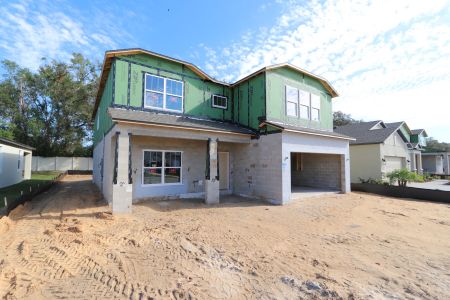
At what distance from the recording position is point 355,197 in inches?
532

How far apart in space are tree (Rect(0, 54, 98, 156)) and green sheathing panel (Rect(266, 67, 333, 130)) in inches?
1124

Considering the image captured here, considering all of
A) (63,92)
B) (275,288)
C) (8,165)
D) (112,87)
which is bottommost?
(275,288)

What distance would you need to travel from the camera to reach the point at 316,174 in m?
16.9

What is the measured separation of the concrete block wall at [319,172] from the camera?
1566 centimetres

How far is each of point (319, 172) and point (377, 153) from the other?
19.5 feet

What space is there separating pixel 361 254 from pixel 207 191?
22.2 feet

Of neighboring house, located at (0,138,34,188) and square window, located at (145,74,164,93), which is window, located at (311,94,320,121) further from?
neighboring house, located at (0,138,34,188)

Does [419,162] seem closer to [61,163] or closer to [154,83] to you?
[154,83]

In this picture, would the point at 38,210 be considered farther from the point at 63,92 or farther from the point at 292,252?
the point at 63,92

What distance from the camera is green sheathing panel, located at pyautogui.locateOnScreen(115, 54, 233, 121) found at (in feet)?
35.8

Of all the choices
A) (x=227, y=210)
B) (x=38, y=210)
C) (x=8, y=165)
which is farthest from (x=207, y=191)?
(x=8, y=165)

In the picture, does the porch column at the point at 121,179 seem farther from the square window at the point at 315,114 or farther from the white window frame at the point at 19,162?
the white window frame at the point at 19,162

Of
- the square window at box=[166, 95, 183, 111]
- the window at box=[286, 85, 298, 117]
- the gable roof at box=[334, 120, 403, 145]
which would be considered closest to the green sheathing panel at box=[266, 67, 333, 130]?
the window at box=[286, 85, 298, 117]

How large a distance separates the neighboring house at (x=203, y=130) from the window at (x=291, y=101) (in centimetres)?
6
